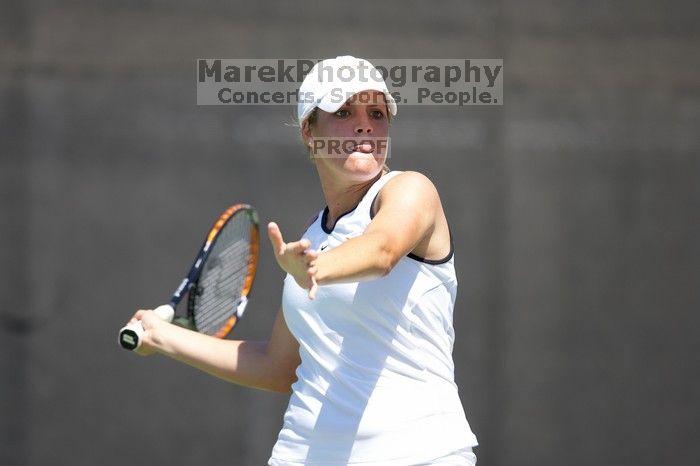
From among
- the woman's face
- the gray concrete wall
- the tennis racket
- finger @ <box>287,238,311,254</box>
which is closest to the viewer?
finger @ <box>287,238,311,254</box>

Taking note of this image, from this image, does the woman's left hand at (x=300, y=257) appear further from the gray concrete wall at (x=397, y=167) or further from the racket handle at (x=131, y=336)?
the gray concrete wall at (x=397, y=167)

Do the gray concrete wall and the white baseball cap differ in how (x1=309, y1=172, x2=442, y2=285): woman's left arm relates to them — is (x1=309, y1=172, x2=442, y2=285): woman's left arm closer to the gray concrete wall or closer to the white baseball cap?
the white baseball cap

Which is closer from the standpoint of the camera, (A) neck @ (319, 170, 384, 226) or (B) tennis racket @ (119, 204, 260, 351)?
(A) neck @ (319, 170, 384, 226)

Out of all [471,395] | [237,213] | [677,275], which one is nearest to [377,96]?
[237,213]

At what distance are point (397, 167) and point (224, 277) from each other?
1.08 m

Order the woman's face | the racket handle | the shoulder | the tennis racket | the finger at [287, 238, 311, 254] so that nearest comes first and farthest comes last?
the finger at [287, 238, 311, 254] < the shoulder < the woman's face < the racket handle < the tennis racket

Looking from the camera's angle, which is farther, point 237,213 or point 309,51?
point 309,51

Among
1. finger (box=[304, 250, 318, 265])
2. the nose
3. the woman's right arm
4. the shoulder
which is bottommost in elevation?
the woman's right arm


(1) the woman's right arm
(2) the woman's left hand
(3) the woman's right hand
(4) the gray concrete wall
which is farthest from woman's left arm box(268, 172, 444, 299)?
(4) the gray concrete wall

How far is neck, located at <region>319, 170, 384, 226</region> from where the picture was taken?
2.03 meters

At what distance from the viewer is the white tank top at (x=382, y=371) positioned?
6.23 feet

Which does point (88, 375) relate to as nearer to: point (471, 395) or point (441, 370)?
point (471, 395)

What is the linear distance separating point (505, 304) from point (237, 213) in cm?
129

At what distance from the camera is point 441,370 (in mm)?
1960
